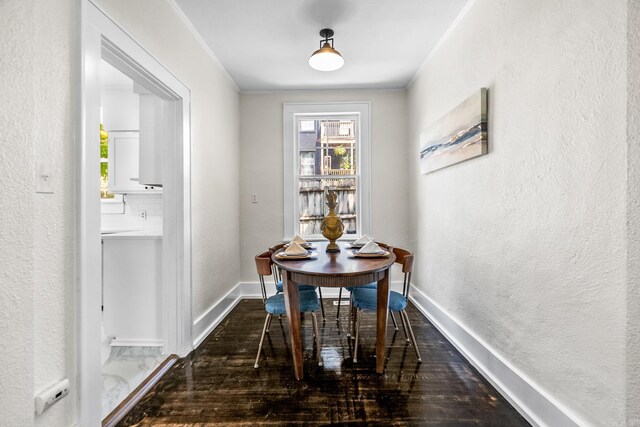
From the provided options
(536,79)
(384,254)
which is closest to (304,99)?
(384,254)

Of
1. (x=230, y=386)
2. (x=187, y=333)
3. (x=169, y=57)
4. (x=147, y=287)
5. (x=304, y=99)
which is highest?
(x=304, y=99)

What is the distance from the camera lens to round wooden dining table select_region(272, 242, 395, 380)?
1.78 m

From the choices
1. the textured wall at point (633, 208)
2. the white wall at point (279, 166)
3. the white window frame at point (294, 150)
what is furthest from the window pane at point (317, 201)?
the textured wall at point (633, 208)

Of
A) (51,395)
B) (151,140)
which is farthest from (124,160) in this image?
(51,395)

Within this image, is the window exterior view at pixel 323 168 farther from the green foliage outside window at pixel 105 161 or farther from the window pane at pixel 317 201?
the green foliage outside window at pixel 105 161

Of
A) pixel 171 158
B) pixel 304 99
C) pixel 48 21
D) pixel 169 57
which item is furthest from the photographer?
pixel 304 99

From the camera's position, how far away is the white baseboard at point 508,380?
143 centimetres

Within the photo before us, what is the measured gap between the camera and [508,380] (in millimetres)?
1768

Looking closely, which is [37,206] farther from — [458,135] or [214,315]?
[458,135]

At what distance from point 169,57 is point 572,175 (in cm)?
254

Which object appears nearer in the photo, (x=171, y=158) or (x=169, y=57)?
(x=169, y=57)

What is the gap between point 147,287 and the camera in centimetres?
240

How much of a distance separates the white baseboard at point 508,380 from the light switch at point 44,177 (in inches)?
95.5

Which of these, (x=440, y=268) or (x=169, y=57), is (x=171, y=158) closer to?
(x=169, y=57)
